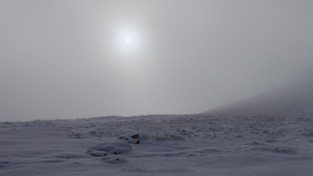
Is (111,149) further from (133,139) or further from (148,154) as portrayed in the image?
(133,139)

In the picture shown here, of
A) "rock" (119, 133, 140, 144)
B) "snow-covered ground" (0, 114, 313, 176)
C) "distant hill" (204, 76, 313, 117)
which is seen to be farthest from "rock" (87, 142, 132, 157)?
"distant hill" (204, 76, 313, 117)

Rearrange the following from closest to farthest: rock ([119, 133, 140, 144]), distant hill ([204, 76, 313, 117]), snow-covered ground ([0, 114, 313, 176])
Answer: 1. snow-covered ground ([0, 114, 313, 176])
2. rock ([119, 133, 140, 144])
3. distant hill ([204, 76, 313, 117])

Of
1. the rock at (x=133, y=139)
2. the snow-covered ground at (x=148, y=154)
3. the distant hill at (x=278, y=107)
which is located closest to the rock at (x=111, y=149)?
the snow-covered ground at (x=148, y=154)

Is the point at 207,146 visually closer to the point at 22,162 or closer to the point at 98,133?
the point at 98,133

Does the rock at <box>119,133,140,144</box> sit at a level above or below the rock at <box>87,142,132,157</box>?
above

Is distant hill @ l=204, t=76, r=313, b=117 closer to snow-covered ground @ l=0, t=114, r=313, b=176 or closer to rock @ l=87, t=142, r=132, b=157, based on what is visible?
snow-covered ground @ l=0, t=114, r=313, b=176

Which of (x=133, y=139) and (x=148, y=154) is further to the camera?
(x=133, y=139)

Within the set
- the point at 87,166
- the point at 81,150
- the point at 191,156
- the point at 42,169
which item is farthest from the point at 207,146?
the point at 42,169

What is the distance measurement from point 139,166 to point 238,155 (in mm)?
3728

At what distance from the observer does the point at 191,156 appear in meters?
13.0

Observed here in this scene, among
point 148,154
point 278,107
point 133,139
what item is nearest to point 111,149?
point 148,154

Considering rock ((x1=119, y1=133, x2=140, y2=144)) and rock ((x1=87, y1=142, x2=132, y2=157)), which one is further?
rock ((x1=119, y1=133, x2=140, y2=144))

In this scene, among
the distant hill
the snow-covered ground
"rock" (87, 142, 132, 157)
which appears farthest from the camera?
the distant hill

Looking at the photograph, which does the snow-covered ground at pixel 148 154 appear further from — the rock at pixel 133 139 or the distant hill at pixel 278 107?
the distant hill at pixel 278 107
